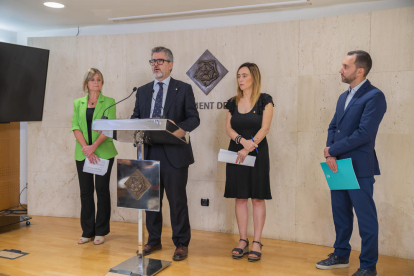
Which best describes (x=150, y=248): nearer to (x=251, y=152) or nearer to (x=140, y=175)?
(x=140, y=175)

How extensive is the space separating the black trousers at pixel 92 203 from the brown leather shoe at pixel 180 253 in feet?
3.27

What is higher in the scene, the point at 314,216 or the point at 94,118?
the point at 94,118

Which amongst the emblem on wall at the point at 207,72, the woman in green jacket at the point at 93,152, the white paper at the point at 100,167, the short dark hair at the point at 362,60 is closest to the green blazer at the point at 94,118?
the woman in green jacket at the point at 93,152

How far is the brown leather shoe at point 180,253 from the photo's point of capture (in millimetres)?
3375

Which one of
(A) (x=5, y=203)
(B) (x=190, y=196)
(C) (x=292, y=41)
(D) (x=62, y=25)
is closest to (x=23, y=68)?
(D) (x=62, y=25)

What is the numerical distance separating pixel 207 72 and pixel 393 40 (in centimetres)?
203

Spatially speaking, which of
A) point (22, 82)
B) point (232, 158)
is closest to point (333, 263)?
point (232, 158)

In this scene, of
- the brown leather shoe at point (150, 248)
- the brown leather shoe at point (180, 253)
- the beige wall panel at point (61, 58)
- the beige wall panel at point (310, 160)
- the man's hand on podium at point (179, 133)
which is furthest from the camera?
the beige wall panel at point (61, 58)

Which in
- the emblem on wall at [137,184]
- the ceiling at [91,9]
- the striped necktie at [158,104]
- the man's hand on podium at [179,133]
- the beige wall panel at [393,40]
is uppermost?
the ceiling at [91,9]

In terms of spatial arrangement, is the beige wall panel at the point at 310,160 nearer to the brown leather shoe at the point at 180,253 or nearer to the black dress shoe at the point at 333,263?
the black dress shoe at the point at 333,263

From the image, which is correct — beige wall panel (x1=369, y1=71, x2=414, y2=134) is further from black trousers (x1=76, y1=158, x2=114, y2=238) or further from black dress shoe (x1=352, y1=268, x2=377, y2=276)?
black trousers (x1=76, y1=158, x2=114, y2=238)

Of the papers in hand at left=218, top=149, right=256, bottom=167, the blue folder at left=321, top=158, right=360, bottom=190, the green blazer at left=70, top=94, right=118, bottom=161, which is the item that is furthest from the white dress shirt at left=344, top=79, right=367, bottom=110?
the green blazer at left=70, top=94, right=118, bottom=161

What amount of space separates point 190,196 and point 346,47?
250 cm

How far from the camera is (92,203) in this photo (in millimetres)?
3996
